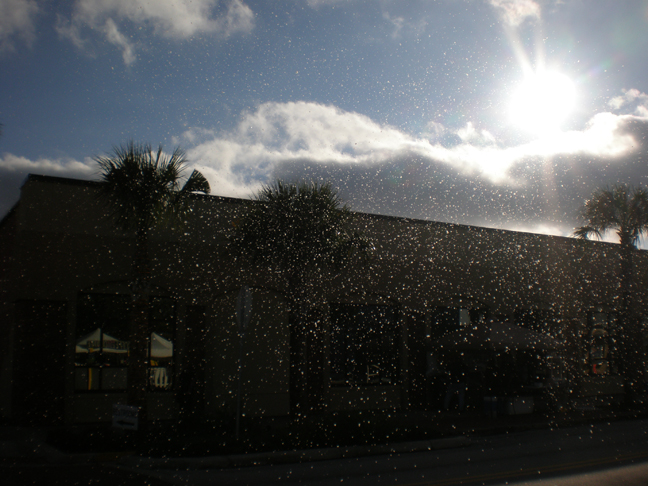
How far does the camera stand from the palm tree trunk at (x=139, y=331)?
1199 cm

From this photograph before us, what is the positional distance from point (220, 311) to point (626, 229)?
646 inches

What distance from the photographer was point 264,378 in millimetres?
17125

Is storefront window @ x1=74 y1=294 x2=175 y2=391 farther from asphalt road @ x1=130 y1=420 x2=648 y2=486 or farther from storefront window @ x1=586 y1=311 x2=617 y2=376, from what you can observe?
storefront window @ x1=586 y1=311 x2=617 y2=376

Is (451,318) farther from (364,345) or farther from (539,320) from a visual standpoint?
(539,320)

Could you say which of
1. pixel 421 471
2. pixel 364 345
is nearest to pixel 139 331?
pixel 421 471

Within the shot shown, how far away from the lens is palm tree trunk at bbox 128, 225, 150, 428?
39.3 ft

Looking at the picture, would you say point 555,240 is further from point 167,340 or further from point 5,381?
point 5,381

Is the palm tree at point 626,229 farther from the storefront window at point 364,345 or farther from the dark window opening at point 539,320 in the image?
the storefront window at point 364,345

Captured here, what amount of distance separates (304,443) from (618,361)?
825 inches

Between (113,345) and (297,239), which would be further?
(113,345)

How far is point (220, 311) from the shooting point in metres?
16.8

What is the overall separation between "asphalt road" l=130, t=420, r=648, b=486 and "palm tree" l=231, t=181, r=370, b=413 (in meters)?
4.83

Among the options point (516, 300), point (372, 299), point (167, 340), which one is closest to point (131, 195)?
point (167, 340)

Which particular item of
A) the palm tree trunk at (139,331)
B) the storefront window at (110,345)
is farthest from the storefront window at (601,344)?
the palm tree trunk at (139,331)
